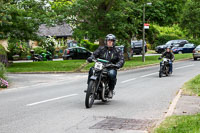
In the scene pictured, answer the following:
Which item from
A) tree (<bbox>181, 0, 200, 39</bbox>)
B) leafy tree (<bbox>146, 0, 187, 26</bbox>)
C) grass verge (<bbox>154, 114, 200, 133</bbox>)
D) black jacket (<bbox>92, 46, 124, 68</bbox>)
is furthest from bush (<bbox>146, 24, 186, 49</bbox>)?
grass verge (<bbox>154, 114, 200, 133</bbox>)

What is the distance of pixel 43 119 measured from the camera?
8.02m

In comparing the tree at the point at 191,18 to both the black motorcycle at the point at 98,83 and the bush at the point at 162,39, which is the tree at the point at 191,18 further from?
the black motorcycle at the point at 98,83

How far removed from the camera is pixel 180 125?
22.6 feet

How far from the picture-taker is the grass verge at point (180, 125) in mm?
6473

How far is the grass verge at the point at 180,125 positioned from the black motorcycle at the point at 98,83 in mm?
2256

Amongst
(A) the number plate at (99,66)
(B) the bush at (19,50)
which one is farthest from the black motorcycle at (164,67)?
(B) the bush at (19,50)

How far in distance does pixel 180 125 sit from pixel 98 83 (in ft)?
10.3

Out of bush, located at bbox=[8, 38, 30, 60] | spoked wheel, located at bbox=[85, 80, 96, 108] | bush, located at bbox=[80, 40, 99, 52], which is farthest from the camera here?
bush, located at bbox=[80, 40, 99, 52]

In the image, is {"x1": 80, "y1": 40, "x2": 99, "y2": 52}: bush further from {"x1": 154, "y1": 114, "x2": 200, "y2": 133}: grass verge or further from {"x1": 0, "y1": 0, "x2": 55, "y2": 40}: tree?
{"x1": 154, "y1": 114, "x2": 200, "y2": 133}: grass verge

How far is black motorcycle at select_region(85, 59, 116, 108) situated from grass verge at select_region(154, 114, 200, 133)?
226cm

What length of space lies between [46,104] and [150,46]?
5849 cm

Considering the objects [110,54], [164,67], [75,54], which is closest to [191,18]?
[75,54]

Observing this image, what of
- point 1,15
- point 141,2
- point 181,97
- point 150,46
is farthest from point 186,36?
point 181,97

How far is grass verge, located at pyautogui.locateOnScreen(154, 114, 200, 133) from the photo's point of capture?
21.2 feet
